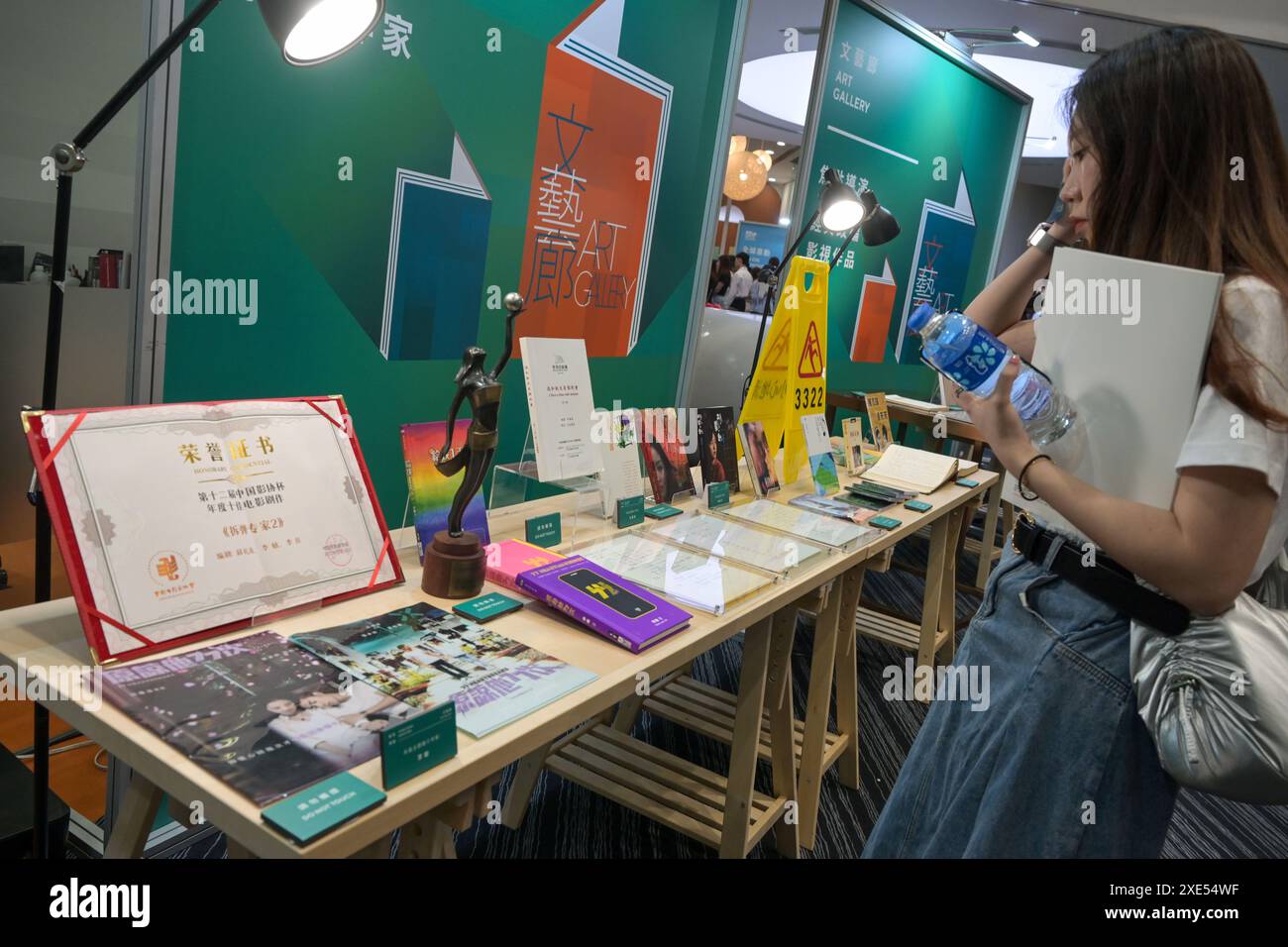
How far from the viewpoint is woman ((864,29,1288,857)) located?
99 cm

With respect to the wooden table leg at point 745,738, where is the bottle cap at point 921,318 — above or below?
above

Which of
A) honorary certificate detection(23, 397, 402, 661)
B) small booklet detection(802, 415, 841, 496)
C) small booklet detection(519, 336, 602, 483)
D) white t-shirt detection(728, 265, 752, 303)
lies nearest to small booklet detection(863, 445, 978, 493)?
small booklet detection(802, 415, 841, 496)

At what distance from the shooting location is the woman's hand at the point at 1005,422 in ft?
3.94

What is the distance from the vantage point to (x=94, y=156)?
173cm

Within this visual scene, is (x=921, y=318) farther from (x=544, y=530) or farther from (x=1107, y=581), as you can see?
(x=544, y=530)

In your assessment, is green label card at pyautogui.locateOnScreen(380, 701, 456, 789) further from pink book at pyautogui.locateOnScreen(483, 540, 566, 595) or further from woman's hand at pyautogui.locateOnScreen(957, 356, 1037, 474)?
woman's hand at pyautogui.locateOnScreen(957, 356, 1037, 474)

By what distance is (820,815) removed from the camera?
2.56 m

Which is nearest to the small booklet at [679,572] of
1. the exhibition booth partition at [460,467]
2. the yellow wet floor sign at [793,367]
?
the exhibition booth partition at [460,467]

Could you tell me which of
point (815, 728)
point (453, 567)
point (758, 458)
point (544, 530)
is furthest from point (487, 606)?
point (815, 728)

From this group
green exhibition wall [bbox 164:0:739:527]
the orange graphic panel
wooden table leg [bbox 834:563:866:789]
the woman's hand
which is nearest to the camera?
the woman's hand

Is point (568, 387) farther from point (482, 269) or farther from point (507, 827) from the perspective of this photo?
point (507, 827)

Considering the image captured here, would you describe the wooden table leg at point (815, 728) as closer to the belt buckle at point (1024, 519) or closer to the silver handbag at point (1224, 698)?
the belt buckle at point (1024, 519)

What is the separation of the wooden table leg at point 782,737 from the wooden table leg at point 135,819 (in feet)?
4.71

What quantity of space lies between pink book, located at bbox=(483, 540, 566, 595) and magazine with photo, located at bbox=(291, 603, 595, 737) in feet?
0.64
